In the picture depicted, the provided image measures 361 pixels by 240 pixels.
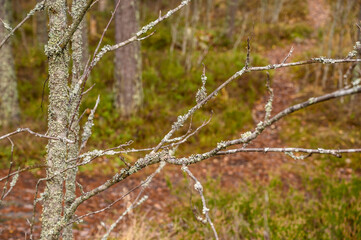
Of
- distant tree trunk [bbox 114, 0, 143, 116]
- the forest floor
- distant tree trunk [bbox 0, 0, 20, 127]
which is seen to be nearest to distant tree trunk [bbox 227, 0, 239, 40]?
the forest floor

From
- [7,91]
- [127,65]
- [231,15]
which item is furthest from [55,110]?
[231,15]

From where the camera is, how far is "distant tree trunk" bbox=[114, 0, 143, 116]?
26.1 feet

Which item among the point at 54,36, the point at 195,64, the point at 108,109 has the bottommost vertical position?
the point at 108,109

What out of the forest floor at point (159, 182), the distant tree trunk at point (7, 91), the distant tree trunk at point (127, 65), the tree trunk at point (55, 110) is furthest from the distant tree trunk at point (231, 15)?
the tree trunk at point (55, 110)

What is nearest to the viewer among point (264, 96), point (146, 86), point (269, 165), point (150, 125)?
point (269, 165)

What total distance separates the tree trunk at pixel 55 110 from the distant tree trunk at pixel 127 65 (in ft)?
21.3

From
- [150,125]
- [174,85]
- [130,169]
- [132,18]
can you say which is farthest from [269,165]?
[130,169]

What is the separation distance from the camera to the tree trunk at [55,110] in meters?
1.73

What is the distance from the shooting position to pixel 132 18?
26.2 ft

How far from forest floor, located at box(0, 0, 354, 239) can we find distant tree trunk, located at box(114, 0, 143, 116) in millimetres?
2157

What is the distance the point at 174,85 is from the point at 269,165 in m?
3.78

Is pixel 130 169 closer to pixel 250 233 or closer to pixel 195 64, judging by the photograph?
pixel 250 233

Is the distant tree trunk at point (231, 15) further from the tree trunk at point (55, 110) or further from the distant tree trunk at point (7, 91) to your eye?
the tree trunk at point (55, 110)

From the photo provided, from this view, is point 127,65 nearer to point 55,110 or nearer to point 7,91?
point 7,91
